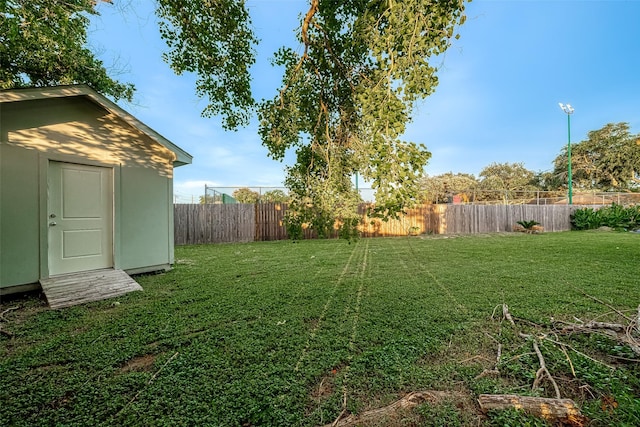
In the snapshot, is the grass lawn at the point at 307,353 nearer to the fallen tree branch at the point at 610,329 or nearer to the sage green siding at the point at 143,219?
the fallen tree branch at the point at 610,329

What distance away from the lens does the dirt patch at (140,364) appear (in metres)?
1.94

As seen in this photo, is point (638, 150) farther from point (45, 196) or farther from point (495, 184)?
point (45, 196)

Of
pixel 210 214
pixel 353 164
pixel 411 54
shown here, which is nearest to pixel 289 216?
pixel 353 164

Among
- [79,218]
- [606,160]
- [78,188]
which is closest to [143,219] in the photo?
[79,218]

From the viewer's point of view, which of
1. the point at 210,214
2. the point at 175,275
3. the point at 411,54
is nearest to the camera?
the point at 411,54

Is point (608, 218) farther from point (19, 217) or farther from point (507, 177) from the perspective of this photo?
point (507, 177)

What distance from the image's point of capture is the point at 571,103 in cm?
1560

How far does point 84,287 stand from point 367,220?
999 cm

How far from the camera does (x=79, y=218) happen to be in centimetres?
433

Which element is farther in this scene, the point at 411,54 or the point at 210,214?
the point at 210,214

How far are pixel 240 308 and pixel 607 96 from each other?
916 inches

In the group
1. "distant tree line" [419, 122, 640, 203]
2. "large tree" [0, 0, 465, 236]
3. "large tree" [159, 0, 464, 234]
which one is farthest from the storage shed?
"distant tree line" [419, 122, 640, 203]

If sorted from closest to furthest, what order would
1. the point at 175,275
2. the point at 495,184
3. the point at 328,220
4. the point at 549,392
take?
the point at 549,392 < the point at 328,220 < the point at 175,275 < the point at 495,184

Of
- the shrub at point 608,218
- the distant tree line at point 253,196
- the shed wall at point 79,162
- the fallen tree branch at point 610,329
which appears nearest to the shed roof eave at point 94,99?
the shed wall at point 79,162
